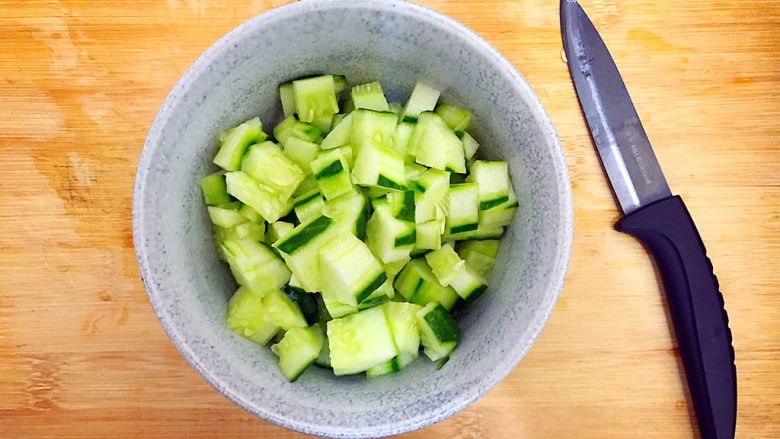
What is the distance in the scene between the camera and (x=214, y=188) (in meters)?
1.08

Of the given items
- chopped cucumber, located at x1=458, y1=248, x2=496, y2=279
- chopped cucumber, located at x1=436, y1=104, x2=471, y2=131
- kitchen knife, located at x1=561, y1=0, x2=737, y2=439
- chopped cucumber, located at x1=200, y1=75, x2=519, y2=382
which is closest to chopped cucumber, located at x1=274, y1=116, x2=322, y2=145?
chopped cucumber, located at x1=200, y1=75, x2=519, y2=382

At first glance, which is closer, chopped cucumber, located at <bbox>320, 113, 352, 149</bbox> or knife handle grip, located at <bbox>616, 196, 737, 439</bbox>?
chopped cucumber, located at <bbox>320, 113, 352, 149</bbox>

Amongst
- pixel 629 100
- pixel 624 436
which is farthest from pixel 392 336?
pixel 629 100

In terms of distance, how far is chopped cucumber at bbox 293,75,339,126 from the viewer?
1.12 meters

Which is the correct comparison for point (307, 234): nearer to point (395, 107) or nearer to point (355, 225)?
point (355, 225)

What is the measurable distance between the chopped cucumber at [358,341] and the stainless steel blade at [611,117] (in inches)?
24.1

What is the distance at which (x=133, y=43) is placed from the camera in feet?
4.44

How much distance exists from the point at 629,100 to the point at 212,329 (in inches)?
37.4

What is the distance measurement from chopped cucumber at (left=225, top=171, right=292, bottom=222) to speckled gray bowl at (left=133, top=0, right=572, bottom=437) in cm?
7

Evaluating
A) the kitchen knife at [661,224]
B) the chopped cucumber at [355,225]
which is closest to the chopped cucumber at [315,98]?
the chopped cucumber at [355,225]

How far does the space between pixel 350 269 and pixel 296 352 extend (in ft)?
0.59

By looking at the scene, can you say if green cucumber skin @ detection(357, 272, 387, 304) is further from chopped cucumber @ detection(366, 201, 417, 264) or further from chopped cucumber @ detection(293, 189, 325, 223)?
chopped cucumber @ detection(293, 189, 325, 223)

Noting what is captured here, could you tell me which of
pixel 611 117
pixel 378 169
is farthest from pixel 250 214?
pixel 611 117

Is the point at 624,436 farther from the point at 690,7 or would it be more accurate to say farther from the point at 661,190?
the point at 690,7
